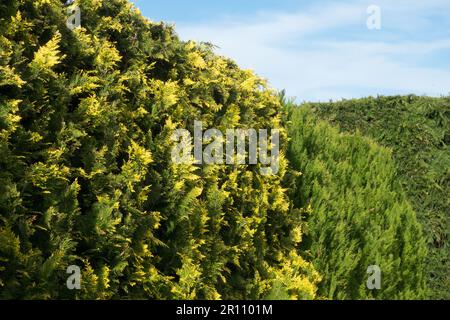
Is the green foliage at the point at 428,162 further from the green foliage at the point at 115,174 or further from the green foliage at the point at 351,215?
the green foliage at the point at 115,174

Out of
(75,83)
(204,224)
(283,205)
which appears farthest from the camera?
(283,205)

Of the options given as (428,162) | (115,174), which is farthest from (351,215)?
(115,174)

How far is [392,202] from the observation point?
9.03 meters

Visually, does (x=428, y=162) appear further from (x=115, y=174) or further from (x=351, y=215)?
(x=115, y=174)

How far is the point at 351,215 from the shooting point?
7.78m

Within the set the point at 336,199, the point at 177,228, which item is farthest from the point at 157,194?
the point at 336,199

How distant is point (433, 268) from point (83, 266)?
8008 millimetres

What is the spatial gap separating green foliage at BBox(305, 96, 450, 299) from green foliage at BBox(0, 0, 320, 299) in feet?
16.7

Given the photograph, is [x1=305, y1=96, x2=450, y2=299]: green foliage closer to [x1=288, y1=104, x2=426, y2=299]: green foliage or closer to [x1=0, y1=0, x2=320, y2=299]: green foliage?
[x1=288, y1=104, x2=426, y2=299]: green foliage

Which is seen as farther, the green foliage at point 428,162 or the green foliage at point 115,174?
the green foliage at point 428,162

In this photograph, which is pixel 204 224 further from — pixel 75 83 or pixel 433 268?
pixel 433 268

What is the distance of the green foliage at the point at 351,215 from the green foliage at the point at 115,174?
913 mm

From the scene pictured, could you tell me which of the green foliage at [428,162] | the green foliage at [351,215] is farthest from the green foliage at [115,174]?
the green foliage at [428,162]

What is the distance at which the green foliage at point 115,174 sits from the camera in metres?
4.16
